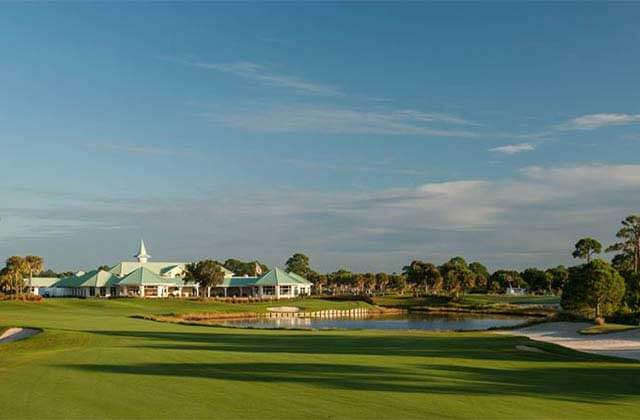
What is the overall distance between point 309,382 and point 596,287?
125ft

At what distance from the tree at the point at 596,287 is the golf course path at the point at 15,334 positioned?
3850 centimetres

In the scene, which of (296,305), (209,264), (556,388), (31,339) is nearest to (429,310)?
(296,305)

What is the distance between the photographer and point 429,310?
101250 millimetres

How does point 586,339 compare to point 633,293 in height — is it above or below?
below

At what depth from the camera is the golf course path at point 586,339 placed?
3203 centimetres

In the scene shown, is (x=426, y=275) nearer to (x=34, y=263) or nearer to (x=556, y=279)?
(x=556, y=279)

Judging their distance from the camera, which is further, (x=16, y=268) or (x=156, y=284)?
(x=156, y=284)

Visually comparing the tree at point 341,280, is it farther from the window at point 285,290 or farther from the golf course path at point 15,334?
the golf course path at point 15,334

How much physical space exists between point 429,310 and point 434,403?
286 feet

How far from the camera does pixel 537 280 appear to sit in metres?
162

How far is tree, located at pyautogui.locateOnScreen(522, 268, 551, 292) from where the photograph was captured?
16012cm

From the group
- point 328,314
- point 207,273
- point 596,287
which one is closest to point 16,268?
point 207,273

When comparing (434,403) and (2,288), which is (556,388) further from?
(2,288)

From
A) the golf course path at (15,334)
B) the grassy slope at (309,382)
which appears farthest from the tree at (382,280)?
the grassy slope at (309,382)
